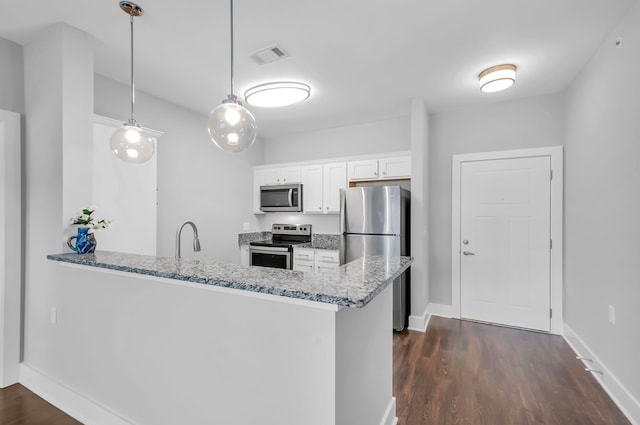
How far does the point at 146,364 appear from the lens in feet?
5.35

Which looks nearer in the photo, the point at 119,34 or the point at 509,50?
the point at 119,34

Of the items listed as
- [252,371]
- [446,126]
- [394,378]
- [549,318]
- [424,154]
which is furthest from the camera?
[446,126]

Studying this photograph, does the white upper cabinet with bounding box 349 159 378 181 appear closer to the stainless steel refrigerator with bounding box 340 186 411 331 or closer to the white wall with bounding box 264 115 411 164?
the white wall with bounding box 264 115 411 164

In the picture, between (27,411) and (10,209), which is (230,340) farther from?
(10,209)

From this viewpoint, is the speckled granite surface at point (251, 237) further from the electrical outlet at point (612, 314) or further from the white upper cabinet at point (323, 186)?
the electrical outlet at point (612, 314)

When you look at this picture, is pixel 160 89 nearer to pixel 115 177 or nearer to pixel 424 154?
pixel 115 177

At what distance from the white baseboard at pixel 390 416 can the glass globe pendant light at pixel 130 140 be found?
2.20m

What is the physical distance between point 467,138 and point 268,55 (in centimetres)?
267

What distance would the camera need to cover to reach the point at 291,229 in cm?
480

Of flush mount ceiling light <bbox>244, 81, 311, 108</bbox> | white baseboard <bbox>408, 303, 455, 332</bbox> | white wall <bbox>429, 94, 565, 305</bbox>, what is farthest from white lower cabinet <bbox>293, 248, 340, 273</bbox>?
flush mount ceiling light <bbox>244, 81, 311, 108</bbox>

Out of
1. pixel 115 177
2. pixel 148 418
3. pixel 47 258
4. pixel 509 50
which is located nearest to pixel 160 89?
pixel 115 177

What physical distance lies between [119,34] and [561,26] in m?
3.22

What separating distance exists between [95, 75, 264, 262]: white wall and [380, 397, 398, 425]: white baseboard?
2.79 metres

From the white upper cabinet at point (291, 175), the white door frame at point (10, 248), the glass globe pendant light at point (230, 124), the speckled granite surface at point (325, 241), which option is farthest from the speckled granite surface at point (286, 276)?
the white upper cabinet at point (291, 175)
